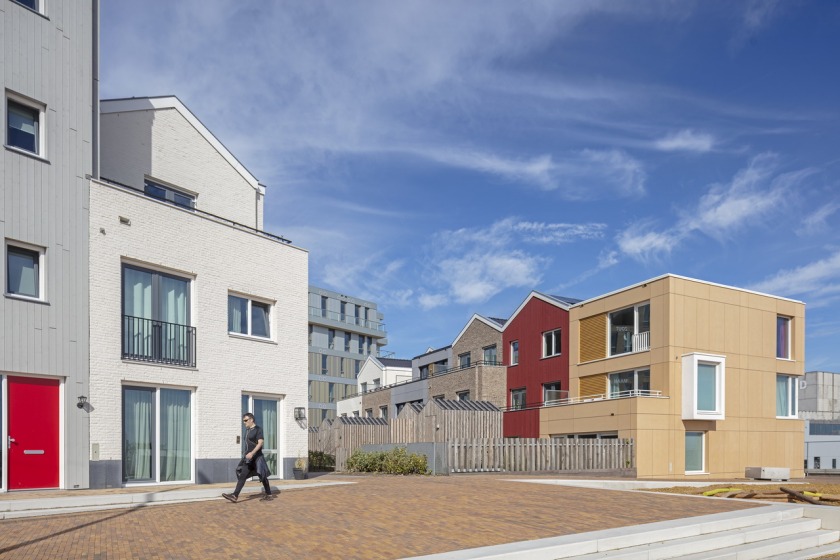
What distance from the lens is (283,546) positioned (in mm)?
8562

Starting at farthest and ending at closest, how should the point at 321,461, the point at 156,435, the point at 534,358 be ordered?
1. the point at 534,358
2. the point at 321,461
3. the point at 156,435

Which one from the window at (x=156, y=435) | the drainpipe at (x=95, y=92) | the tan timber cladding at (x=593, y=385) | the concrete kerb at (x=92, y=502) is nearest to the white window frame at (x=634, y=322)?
the tan timber cladding at (x=593, y=385)

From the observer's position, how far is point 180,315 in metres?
17.7

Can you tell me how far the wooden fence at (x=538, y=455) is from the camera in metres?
22.6

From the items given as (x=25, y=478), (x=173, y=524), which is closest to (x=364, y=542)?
(x=173, y=524)

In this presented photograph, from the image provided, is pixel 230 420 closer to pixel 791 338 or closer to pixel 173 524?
pixel 173 524

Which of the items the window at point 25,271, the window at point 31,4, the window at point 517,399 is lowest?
the window at point 517,399

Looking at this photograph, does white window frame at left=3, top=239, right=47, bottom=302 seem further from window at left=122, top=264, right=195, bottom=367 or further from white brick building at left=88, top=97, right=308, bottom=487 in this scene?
window at left=122, top=264, right=195, bottom=367

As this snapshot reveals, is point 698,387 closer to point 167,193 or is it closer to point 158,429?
point 158,429

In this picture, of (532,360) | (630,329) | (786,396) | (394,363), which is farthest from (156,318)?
(394,363)

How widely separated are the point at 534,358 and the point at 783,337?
10.5 m

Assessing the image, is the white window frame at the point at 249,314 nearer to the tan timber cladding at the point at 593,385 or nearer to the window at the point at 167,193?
the window at the point at 167,193

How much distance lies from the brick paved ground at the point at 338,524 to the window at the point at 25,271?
5569mm

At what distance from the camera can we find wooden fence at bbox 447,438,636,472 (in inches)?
890
